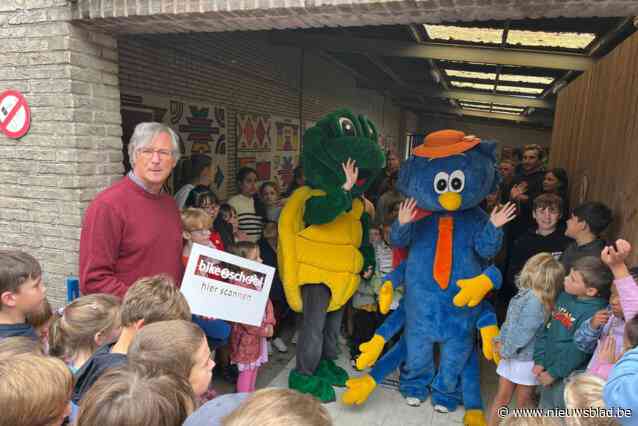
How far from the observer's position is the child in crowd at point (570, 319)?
243 cm

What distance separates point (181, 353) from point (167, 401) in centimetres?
34

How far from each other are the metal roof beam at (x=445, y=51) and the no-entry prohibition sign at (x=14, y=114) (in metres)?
4.77

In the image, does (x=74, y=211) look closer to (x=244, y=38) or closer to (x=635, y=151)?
(x=635, y=151)

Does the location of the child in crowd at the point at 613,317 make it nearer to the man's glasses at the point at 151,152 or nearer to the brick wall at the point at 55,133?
the man's glasses at the point at 151,152

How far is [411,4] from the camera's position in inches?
89.2

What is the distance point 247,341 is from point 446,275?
1575 mm

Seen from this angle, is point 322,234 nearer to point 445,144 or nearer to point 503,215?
point 445,144

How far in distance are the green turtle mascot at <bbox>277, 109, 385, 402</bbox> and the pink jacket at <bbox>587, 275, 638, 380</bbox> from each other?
1.76 metres

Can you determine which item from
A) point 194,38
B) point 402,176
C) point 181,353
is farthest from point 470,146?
point 194,38

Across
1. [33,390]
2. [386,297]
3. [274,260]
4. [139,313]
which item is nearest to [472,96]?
[274,260]

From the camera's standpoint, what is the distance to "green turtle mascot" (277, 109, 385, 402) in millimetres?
3357

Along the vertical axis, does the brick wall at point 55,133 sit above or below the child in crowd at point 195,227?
above

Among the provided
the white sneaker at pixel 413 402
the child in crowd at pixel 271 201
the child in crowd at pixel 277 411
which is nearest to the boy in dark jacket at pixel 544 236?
the white sneaker at pixel 413 402

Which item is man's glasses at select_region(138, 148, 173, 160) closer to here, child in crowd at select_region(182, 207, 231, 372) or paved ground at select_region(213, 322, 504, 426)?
child in crowd at select_region(182, 207, 231, 372)
